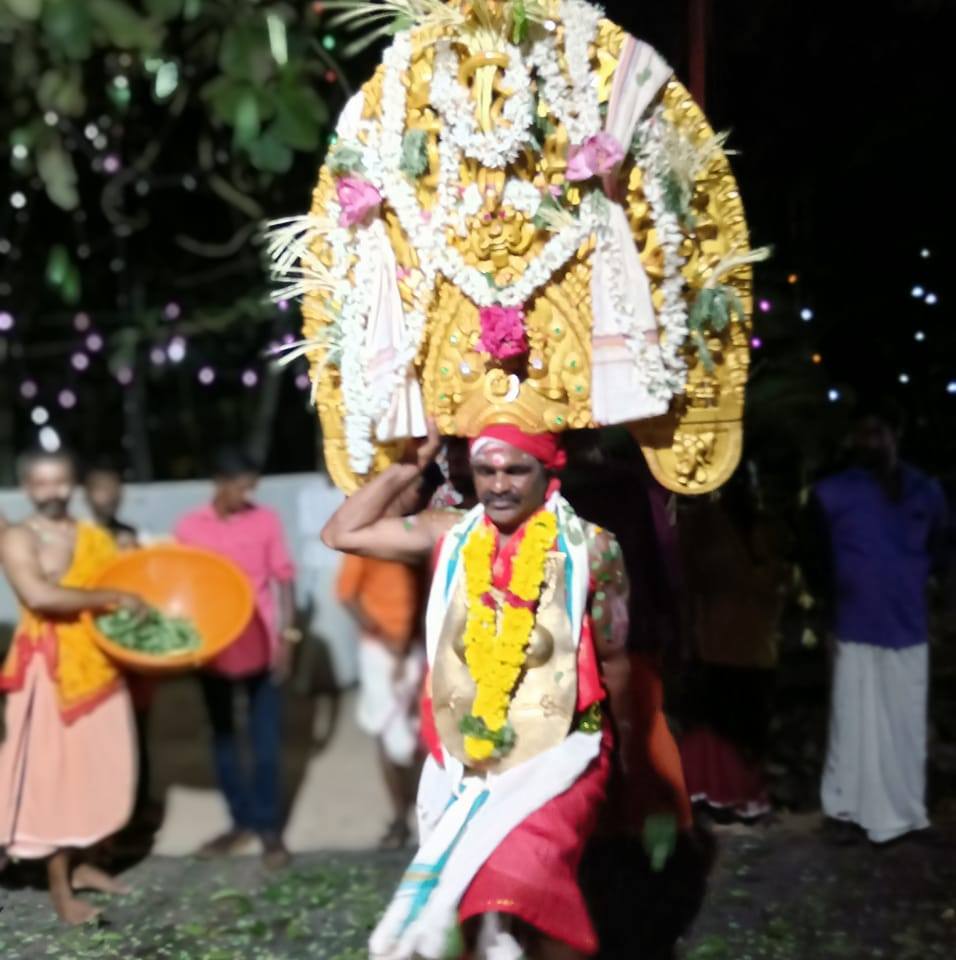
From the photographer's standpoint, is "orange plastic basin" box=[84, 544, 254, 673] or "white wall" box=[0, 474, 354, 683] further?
"white wall" box=[0, 474, 354, 683]

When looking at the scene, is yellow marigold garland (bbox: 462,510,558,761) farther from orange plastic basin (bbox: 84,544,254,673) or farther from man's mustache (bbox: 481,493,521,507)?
orange plastic basin (bbox: 84,544,254,673)

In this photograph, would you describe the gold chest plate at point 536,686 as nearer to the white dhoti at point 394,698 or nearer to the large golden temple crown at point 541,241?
the large golden temple crown at point 541,241

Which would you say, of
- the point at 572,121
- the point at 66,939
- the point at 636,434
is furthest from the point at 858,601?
the point at 66,939

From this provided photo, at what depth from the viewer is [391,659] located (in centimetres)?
469

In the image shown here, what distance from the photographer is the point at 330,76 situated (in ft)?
16.0

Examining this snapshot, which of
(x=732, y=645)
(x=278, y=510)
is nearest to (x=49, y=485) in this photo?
(x=732, y=645)

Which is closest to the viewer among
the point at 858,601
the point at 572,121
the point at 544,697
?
the point at 544,697

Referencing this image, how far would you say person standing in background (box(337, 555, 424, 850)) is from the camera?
15.1ft

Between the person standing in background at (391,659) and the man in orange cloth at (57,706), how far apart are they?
0.80 metres

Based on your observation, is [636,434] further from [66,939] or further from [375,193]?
[66,939]

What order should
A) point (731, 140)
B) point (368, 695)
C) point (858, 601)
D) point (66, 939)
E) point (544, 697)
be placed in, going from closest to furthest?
point (544, 697) → point (731, 140) → point (66, 939) → point (858, 601) → point (368, 695)

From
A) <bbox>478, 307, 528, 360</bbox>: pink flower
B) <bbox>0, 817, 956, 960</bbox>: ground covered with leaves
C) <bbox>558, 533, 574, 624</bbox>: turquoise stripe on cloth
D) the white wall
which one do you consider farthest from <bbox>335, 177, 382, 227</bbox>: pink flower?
the white wall

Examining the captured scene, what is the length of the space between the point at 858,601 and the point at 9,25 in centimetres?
355

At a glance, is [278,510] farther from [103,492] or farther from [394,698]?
[394,698]
